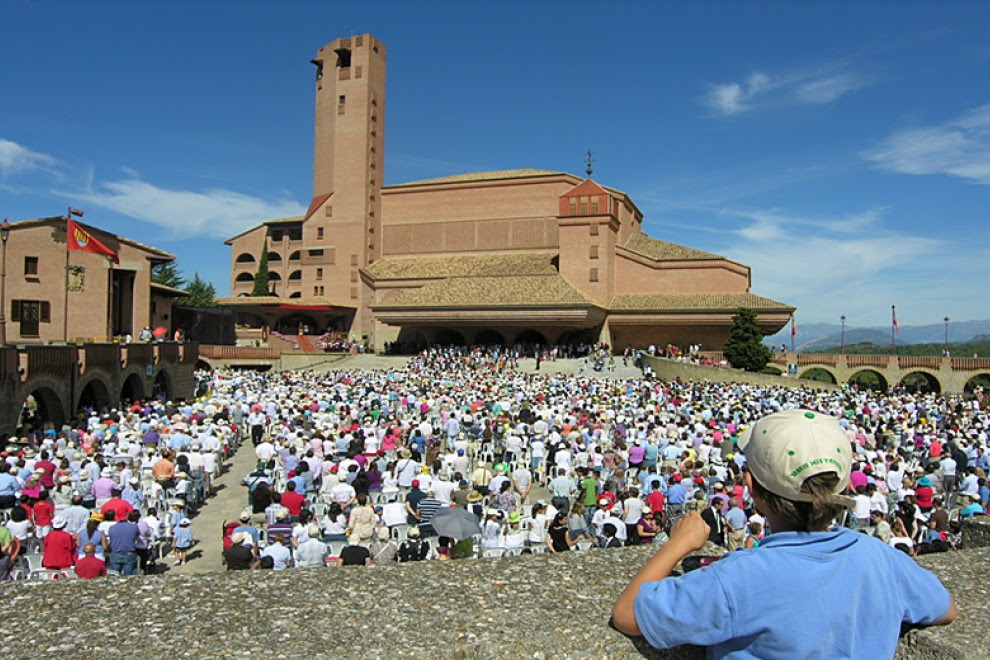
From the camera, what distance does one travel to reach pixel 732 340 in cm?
4509

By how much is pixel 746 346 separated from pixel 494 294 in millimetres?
17293

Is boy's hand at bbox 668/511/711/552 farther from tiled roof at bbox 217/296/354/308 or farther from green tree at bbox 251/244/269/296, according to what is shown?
green tree at bbox 251/244/269/296

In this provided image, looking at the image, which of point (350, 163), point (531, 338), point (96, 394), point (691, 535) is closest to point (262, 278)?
point (350, 163)

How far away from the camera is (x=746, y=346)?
4419cm

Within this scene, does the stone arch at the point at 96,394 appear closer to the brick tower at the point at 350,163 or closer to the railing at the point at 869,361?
the brick tower at the point at 350,163

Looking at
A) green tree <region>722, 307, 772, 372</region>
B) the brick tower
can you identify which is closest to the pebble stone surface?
green tree <region>722, 307, 772, 372</region>

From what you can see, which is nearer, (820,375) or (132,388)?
(132,388)

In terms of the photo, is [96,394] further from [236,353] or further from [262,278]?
[262,278]

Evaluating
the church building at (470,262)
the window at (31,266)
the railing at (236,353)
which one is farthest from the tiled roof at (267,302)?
the window at (31,266)

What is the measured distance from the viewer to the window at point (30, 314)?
30.5 meters

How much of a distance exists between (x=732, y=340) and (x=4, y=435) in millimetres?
37937

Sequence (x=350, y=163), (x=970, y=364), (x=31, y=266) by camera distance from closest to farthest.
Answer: (x=31, y=266) < (x=970, y=364) < (x=350, y=163)

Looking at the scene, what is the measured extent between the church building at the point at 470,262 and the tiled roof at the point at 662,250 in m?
0.13

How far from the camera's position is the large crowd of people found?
8.64 metres
